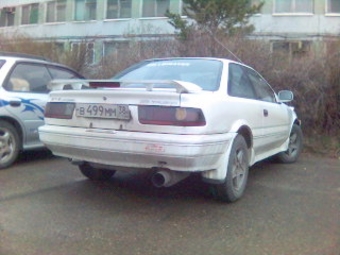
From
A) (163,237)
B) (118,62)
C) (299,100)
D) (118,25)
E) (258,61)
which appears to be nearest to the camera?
(163,237)

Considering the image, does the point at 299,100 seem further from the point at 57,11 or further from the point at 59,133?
the point at 57,11

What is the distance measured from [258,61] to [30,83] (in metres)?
4.67

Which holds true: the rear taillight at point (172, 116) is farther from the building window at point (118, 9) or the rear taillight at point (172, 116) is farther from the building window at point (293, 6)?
the building window at point (118, 9)

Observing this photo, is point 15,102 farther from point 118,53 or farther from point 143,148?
point 118,53

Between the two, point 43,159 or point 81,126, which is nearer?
point 81,126

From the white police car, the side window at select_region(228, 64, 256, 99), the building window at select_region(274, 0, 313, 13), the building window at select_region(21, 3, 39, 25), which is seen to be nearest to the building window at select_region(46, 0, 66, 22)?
the building window at select_region(21, 3, 39, 25)

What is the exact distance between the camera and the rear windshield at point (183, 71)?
5.02 metres

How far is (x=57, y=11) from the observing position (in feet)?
124

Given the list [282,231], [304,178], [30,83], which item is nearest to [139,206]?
[282,231]

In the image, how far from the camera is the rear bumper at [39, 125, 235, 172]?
13.3ft

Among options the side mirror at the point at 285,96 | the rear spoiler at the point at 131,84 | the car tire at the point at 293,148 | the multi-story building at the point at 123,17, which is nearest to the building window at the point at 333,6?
the multi-story building at the point at 123,17

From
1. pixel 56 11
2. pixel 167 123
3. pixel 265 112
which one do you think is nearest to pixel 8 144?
pixel 167 123

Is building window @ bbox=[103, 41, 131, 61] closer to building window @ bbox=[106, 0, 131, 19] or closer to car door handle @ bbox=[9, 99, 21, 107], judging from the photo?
car door handle @ bbox=[9, 99, 21, 107]

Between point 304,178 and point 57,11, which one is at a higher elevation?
point 57,11
